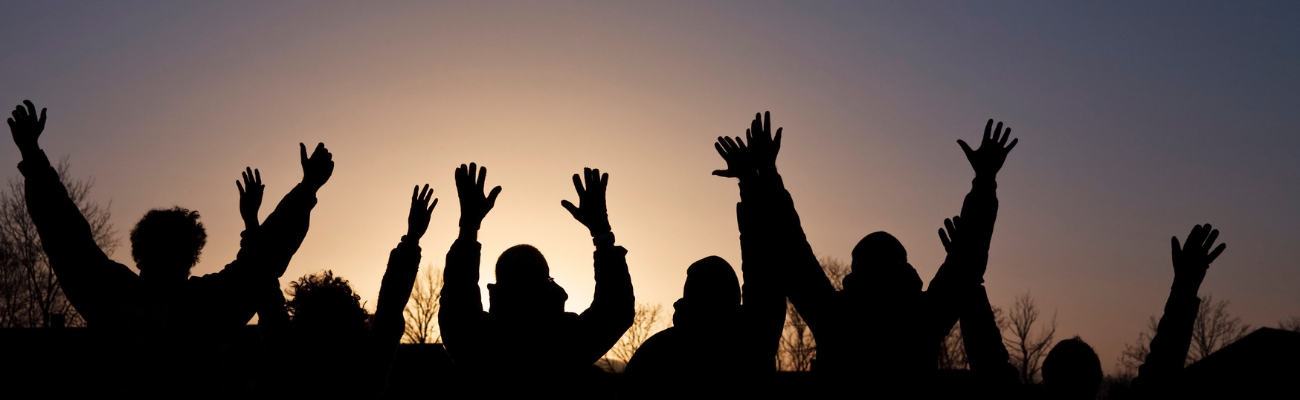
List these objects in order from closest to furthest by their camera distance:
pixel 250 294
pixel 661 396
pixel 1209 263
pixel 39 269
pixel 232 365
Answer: pixel 661 396
pixel 250 294
pixel 1209 263
pixel 232 365
pixel 39 269

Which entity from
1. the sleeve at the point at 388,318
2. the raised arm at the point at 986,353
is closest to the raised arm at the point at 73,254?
the sleeve at the point at 388,318

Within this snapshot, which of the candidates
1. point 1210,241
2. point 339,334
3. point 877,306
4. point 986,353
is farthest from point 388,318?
point 1210,241

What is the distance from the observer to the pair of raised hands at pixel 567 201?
4.29 meters

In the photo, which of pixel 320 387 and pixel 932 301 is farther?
pixel 320 387

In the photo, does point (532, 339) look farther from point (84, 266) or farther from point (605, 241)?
point (84, 266)

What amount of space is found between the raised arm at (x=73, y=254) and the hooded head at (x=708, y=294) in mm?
2176

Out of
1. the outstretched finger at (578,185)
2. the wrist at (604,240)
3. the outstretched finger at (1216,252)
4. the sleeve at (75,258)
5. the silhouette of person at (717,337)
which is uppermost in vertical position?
the outstretched finger at (578,185)

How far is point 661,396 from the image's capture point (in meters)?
3.44

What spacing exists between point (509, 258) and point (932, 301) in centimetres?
162

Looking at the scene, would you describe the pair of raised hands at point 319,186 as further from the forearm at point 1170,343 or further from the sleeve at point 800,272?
the forearm at point 1170,343

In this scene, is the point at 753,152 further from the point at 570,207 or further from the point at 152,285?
the point at 152,285

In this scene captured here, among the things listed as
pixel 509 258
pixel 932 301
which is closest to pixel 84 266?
pixel 509 258

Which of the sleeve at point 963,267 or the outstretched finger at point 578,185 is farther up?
the outstretched finger at point 578,185

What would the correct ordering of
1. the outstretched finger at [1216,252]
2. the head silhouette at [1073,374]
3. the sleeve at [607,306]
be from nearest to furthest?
the sleeve at [607,306] < the head silhouette at [1073,374] < the outstretched finger at [1216,252]
